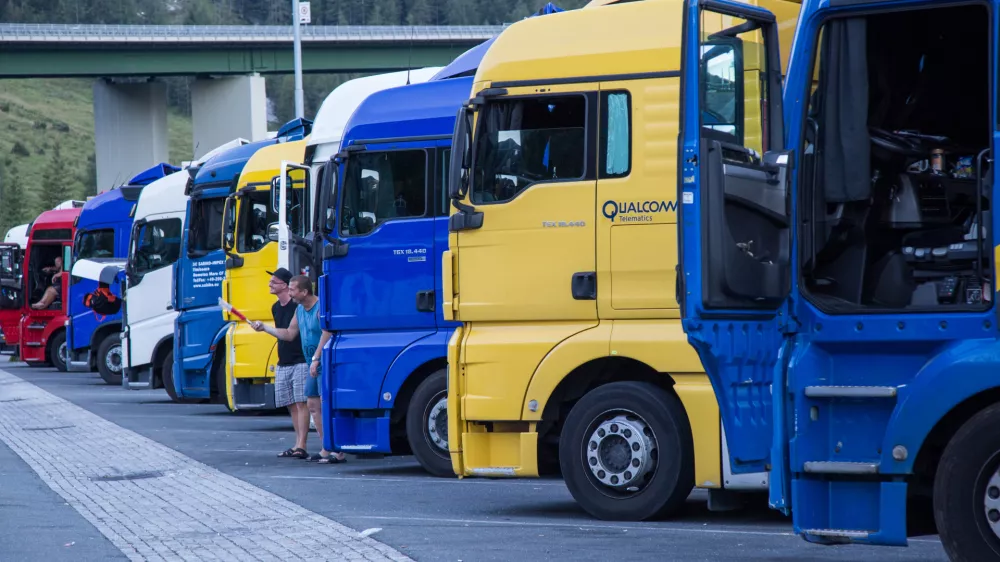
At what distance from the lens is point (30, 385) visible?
91.4ft

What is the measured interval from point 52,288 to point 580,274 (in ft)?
82.2

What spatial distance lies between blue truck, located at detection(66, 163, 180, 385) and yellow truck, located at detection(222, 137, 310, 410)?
10.7 m

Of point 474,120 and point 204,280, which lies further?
point 204,280

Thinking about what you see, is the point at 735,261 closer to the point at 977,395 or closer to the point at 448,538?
the point at 977,395

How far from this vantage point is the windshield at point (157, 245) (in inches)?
849

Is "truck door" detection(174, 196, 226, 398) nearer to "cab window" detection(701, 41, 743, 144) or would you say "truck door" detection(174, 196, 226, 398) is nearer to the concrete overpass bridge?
"cab window" detection(701, 41, 743, 144)

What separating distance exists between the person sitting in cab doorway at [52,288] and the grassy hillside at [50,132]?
3063 inches

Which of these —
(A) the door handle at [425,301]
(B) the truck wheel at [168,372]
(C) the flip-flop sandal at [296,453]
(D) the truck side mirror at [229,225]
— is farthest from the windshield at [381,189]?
(B) the truck wheel at [168,372]

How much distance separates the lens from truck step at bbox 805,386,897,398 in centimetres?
630

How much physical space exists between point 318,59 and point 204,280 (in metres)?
54.7

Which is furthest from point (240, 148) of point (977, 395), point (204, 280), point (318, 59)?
point (318, 59)

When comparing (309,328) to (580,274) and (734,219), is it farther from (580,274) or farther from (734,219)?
(734,219)

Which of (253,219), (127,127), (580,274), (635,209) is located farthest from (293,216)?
(127,127)

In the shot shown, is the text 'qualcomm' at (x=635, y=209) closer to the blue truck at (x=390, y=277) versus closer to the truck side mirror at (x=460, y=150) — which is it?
the truck side mirror at (x=460, y=150)
